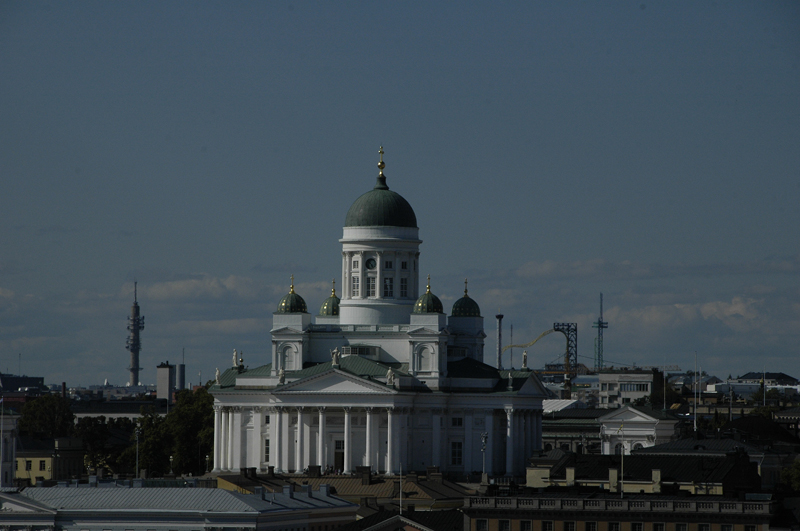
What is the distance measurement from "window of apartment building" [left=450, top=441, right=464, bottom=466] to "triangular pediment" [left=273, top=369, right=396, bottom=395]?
8803 millimetres

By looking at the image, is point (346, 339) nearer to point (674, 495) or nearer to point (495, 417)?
point (495, 417)

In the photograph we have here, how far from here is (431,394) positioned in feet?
592

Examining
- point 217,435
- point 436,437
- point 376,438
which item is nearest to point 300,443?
point 376,438

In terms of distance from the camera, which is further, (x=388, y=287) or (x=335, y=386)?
(x=388, y=287)

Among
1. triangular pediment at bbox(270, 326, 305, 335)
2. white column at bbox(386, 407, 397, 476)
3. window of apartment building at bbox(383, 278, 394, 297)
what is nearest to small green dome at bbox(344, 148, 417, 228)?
window of apartment building at bbox(383, 278, 394, 297)

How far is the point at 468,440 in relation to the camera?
181750 mm

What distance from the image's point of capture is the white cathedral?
584 ft

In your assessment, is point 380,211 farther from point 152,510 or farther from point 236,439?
point 152,510

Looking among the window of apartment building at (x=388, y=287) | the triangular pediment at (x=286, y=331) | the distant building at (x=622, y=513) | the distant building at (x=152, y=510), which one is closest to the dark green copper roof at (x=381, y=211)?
the window of apartment building at (x=388, y=287)

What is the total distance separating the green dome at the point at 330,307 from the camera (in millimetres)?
196500

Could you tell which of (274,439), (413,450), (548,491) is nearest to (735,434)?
(413,450)

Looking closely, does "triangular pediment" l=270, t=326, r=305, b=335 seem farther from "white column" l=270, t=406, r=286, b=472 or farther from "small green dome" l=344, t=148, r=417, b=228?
"small green dome" l=344, t=148, r=417, b=228

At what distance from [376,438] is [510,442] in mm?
11504

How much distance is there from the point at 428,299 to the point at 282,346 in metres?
13.2
